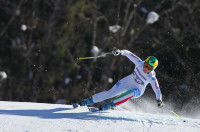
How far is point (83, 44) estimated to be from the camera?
40.0 feet

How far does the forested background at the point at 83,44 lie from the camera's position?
11203 millimetres

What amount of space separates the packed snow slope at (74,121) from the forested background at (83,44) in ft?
22.0

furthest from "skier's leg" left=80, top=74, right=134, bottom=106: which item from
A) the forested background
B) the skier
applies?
the forested background

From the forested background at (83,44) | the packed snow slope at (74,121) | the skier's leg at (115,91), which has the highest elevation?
the forested background at (83,44)

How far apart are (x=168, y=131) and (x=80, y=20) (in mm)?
9254

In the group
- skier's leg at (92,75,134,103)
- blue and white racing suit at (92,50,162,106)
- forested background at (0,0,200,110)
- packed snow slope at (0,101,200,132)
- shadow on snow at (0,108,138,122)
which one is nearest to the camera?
packed snow slope at (0,101,200,132)

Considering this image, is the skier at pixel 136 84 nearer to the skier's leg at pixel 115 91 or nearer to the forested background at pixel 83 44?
the skier's leg at pixel 115 91

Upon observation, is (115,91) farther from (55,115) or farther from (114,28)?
(114,28)

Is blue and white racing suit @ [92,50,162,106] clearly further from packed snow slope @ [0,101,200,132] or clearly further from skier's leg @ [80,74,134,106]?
packed snow slope @ [0,101,200,132]

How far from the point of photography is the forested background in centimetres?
1120

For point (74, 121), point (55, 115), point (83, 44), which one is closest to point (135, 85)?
point (74, 121)

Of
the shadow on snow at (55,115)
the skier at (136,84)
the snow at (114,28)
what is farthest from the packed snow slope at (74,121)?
the snow at (114,28)

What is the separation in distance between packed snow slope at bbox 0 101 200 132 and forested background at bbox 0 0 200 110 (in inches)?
264

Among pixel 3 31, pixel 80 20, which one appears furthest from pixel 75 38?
pixel 3 31
